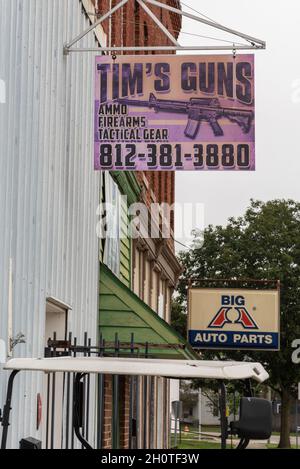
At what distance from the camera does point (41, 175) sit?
1245 cm

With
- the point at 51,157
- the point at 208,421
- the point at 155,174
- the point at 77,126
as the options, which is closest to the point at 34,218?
the point at 51,157

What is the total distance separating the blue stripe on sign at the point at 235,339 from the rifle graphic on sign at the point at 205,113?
14.6 meters

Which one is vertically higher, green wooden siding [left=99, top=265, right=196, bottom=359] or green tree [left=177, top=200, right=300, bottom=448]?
green tree [left=177, top=200, right=300, bottom=448]

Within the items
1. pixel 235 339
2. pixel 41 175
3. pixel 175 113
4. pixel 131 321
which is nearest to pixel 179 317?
pixel 235 339

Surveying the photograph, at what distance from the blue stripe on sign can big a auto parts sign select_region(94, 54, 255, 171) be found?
14.6 meters

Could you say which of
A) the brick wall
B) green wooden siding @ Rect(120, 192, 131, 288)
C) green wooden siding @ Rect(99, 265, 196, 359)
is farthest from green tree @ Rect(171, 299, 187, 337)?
green wooden siding @ Rect(99, 265, 196, 359)

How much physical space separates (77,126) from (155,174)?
14.5 m

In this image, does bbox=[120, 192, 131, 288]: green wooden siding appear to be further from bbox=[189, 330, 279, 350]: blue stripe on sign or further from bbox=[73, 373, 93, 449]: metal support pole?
bbox=[73, 373, 93, 449]: metal support pole

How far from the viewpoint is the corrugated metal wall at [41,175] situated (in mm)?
10883

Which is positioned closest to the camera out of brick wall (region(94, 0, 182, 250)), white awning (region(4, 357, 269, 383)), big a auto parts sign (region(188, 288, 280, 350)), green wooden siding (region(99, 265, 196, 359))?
white awning (region(4, 357, 269, 383))

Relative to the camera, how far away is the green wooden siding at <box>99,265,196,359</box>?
1609 cm

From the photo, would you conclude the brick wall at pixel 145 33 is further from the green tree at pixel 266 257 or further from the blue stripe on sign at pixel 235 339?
the green tree at pixel 266 257
